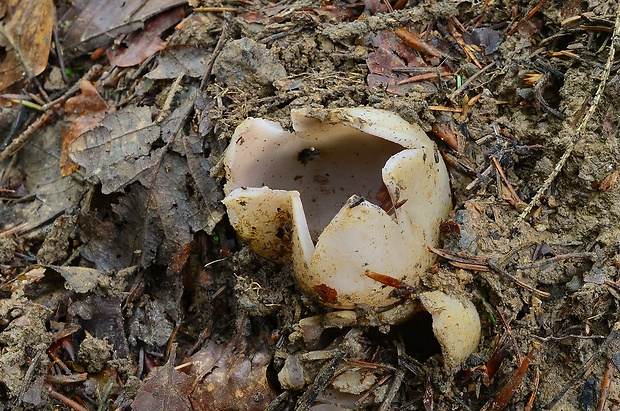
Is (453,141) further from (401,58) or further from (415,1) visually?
(415,1)

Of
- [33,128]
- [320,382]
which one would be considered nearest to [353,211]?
[320,382]

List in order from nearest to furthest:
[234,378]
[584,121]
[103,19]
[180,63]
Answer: [584,121]
[234,378]
[180,63]
[103,19]

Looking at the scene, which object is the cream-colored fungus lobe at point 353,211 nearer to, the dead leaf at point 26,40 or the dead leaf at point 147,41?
the dead leaf at point 147,41

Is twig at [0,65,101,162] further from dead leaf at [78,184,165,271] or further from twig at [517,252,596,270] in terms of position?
twig at [517,252,596,270]

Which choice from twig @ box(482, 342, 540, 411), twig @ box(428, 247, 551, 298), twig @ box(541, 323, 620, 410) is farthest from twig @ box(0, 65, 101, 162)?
twig @ box(541, 323, 620, 410)

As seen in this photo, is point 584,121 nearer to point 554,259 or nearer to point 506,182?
point 506,182

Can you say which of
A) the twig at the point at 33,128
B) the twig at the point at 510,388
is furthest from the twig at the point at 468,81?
the twig at the point at 33,128
